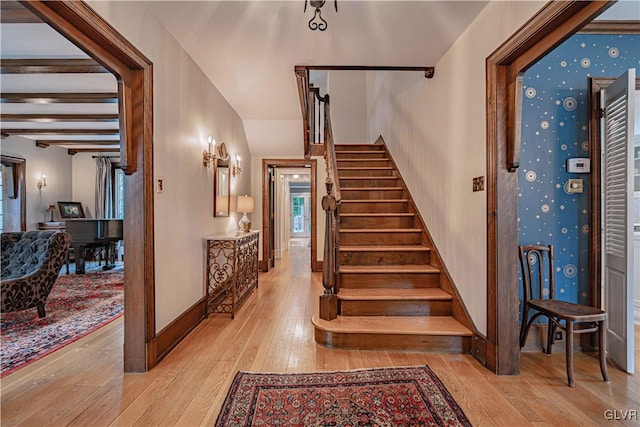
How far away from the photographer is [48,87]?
4055 mm

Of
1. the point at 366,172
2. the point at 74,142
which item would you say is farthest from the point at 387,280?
the point at 74,142

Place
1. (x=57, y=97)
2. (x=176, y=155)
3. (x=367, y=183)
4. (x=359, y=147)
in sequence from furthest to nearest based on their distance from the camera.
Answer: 1. (x=359, y=147)
2. (x=367, y=183)
3. (x=57, y=97)
4. (x=176, y=155)

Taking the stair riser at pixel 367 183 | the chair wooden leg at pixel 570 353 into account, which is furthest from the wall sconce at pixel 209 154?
the chair wooden leg at pixel 570 353

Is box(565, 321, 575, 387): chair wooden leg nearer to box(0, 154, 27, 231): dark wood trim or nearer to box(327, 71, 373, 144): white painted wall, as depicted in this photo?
box(327, 71, 373, 144): white painted wall

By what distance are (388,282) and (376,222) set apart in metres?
1.04

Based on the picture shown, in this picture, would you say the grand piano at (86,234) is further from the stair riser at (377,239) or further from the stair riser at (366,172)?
the stair riser at (377,239)

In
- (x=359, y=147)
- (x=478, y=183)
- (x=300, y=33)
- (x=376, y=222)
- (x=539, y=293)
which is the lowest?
(x=539, y=293)

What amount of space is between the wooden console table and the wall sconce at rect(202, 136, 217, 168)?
0.88 metres

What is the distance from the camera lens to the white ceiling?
2279 mm

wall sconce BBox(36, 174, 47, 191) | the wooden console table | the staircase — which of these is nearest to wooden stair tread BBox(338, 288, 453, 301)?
the staircase

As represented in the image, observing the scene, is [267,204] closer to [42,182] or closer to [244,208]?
[244,208]

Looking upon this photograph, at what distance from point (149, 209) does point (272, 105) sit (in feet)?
9.27

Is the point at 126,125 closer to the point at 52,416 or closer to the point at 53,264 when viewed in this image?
the point at 52,416

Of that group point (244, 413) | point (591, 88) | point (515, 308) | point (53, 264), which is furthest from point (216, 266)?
point (591, 88)
